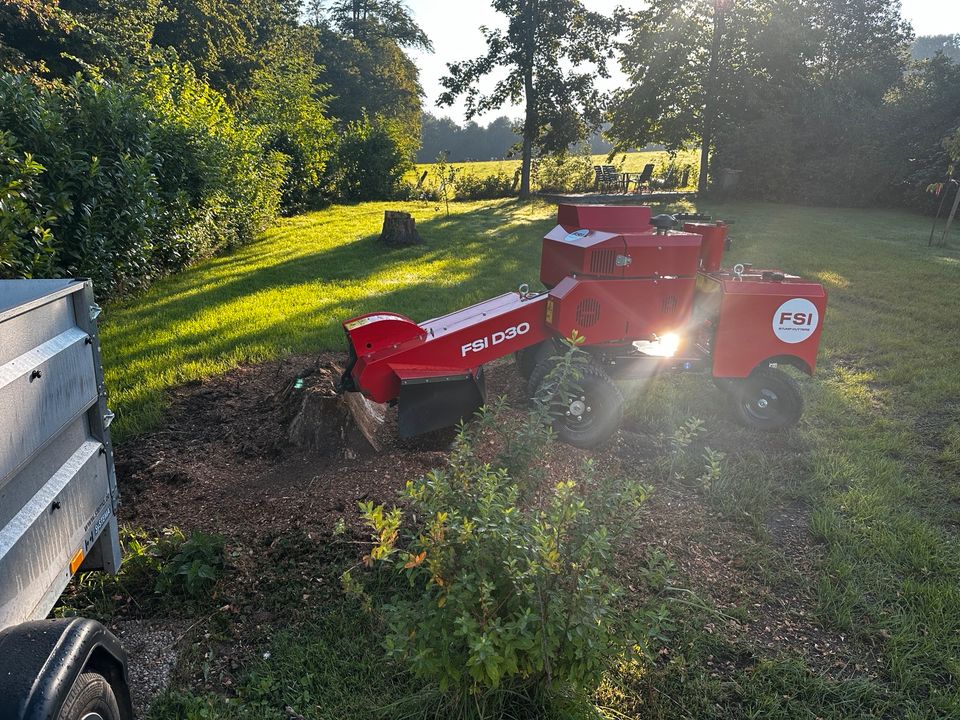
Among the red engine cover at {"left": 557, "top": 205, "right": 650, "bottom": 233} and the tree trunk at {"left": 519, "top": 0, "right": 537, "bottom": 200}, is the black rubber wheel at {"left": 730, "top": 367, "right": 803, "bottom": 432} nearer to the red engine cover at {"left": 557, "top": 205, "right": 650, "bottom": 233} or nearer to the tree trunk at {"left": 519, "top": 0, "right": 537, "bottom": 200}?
the red engine cover at {"left": 557, "top": 205, "right": 650, "bottom": 233}

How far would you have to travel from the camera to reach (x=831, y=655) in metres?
2.71

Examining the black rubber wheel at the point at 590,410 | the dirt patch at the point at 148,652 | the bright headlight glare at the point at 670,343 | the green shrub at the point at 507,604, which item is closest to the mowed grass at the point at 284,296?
the dirt patch at the point at 148,652

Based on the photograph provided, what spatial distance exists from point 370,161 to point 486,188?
5.20m

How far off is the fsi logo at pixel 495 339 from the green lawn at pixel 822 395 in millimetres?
1525

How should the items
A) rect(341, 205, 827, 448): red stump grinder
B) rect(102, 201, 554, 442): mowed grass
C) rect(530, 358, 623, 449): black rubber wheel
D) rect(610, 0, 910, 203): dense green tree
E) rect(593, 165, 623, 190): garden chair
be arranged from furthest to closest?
rect(593, 165, 623, 190): garden chair
rect(610, 0, 910, 203): dense green tree
rect(102, 201, 554, 442): mowed grass
rect(530, 358, 623, 449): black rubber wheel
rect(341, 205, 827, 448): red stump grinder

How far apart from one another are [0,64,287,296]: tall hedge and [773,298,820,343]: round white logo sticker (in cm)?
628

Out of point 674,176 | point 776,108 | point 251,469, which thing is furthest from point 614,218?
point 674,176

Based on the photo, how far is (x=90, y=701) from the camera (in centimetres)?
168

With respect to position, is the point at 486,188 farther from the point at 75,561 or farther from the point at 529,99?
the point at 75,561

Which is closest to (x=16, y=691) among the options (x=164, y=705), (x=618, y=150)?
(x=164, y=705)

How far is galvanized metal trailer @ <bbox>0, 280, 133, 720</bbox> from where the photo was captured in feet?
5.14

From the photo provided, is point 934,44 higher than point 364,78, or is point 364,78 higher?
point 934,44

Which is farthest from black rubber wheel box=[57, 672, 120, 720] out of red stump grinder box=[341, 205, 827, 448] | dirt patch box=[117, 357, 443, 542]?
red stump grinder box=[341, 205, 827, 448]

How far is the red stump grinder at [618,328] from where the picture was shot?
3.87 m
